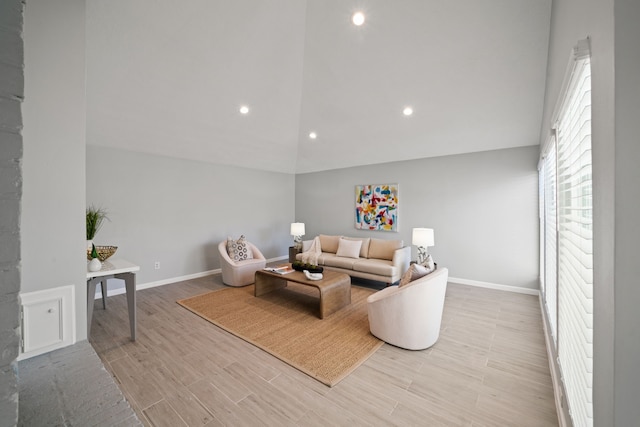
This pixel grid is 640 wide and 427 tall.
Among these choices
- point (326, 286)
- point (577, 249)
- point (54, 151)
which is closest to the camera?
point (577, 249)

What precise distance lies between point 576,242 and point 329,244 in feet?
14.7

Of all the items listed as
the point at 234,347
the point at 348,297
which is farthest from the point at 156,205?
the point at 348,297

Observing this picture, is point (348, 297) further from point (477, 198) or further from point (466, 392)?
point (477, 198)

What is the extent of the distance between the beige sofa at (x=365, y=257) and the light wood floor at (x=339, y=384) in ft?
4.49

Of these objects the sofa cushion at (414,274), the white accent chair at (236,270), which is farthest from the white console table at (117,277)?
the sofa cushion at (414,274)

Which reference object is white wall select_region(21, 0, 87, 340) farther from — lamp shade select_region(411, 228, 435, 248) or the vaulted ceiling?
lamp shade select_region(411, 228, 435, 248)

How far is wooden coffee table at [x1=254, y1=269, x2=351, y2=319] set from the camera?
324cm

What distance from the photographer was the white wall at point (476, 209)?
4.02m

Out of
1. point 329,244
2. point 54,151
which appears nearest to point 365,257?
point 329,244

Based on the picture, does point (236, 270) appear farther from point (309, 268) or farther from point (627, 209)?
point (627, 209)

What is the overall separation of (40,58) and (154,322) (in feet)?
8.73

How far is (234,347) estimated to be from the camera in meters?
2.54

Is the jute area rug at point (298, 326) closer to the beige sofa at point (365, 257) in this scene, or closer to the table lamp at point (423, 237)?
the beige sofa at point (365, 257)

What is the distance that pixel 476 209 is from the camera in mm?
4426
